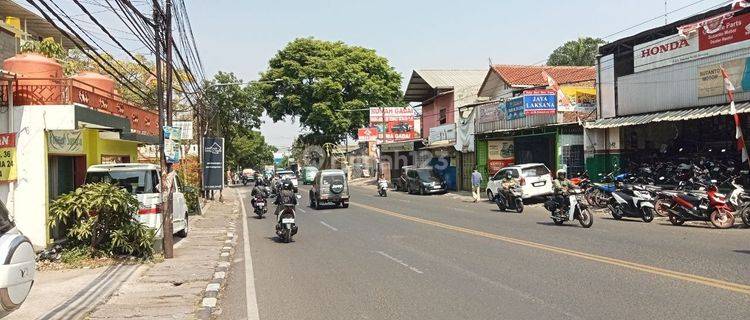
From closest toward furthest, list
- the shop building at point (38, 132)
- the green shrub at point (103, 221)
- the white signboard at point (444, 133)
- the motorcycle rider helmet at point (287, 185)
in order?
Result: the green shrub at point (103, 221), the shop building at point (38, 132), the motorcycle rider helmet at point (287, 185), the white signboard at point (444, 133)

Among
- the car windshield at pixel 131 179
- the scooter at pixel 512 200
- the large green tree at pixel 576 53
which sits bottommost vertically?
the scooter at pixel 512 200

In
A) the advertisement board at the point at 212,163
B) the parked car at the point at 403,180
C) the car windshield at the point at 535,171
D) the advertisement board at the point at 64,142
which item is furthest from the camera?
the parked car at the point at 403,180

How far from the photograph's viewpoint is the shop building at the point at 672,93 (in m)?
19.0

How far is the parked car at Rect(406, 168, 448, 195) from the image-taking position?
37250 mm

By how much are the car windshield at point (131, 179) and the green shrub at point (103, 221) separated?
140 centimetres

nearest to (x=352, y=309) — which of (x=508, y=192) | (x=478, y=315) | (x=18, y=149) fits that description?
(x=478, y=315)

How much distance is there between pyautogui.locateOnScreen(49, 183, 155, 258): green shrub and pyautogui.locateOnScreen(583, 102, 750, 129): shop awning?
1601cm

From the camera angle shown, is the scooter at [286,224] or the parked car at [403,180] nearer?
the scooter at [286,224]

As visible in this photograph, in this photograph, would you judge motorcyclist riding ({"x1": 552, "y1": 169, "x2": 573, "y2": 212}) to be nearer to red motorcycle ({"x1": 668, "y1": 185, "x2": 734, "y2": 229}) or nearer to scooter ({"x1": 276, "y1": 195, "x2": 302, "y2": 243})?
red motorcycle ({"x1": 668, "y1": 185, "x2": 734, "y2": 229})

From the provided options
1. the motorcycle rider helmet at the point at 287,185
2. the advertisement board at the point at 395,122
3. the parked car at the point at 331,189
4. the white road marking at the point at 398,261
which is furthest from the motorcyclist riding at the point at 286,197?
the advertisement board at the point at 395,122

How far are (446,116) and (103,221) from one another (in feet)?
118

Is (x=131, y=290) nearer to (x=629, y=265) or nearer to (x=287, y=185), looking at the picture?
(x=287, y=185)

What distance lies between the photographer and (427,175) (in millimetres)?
37625

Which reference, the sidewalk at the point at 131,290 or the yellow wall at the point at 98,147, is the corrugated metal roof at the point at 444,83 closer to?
the yellow wall at the point at 98,147
